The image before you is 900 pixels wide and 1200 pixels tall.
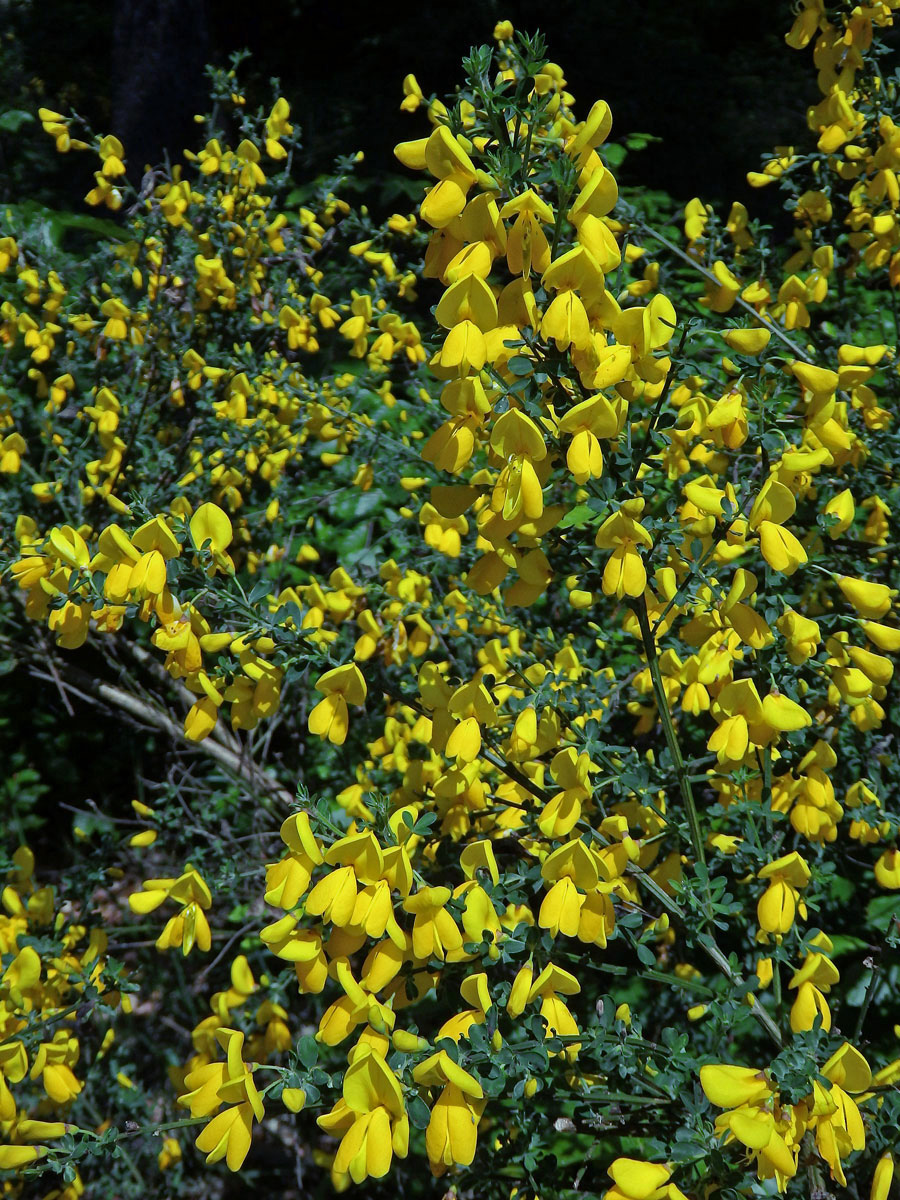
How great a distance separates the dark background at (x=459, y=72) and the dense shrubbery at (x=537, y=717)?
298 cm

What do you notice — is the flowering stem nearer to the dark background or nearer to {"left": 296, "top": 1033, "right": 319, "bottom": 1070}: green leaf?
{"left": 296, "top": 1033, "right": 319, "bottom": 1070}: green leaf

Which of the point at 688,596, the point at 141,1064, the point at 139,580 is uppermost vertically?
the point at 688,596

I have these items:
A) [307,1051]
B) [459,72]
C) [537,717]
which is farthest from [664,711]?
[459,72]

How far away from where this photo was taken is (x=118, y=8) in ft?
17.2

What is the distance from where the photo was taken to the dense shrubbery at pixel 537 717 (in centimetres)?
95

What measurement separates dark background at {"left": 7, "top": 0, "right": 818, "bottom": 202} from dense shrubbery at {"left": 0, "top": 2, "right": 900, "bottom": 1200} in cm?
298

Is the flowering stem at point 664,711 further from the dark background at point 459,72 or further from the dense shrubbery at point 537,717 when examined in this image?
the dark background at point 459,72

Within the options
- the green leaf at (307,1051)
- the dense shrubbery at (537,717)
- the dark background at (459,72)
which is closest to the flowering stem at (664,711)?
the dense shrubbery at (537,717)

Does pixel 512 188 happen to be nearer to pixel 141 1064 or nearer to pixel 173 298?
pixel 173 298

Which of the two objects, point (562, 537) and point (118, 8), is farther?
point (118, 8)

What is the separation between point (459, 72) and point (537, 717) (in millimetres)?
5328

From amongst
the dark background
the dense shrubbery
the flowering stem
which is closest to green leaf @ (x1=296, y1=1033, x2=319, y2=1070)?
the dense shrubbery

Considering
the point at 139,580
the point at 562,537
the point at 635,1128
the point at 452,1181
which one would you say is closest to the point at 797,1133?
the point at 635,1128

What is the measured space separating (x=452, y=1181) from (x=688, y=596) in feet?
2.65
